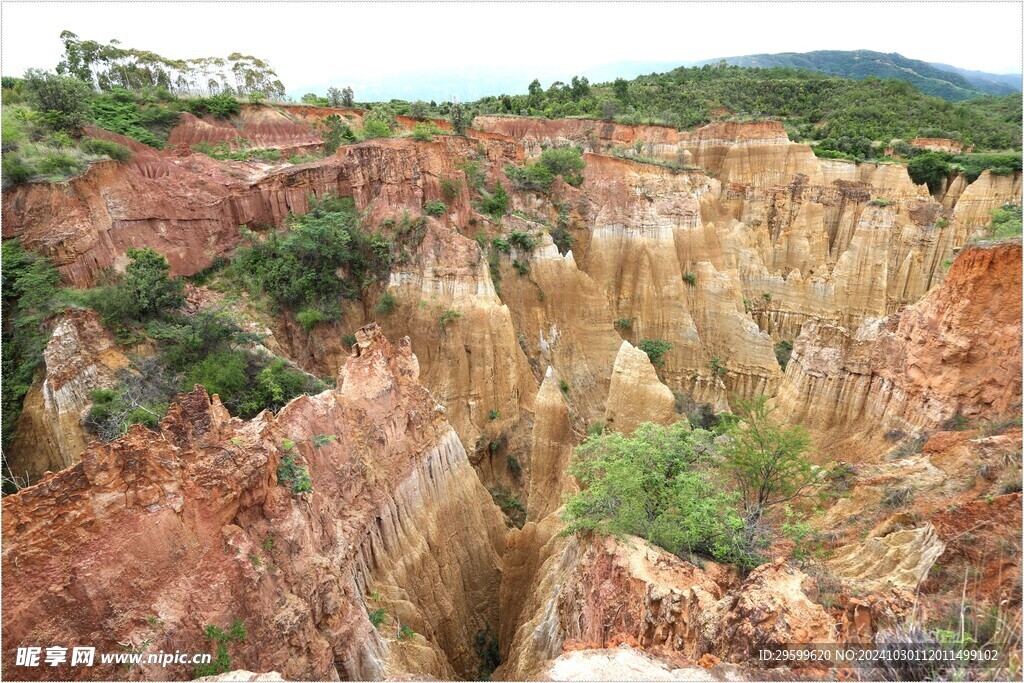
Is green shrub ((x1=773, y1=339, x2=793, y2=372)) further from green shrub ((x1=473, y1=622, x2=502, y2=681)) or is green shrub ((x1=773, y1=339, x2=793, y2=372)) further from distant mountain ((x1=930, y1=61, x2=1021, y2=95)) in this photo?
distant mountain ((x1=930, y1=61, x2=1021, y2=95))

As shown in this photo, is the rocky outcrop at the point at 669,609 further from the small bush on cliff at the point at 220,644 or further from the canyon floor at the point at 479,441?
the small bush on cliff at the point at 220,644

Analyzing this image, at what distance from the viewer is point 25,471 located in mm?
11523

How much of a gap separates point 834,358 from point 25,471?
73.2 ft

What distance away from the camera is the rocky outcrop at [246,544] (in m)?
6.22

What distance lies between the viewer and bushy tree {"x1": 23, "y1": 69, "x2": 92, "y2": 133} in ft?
61.7

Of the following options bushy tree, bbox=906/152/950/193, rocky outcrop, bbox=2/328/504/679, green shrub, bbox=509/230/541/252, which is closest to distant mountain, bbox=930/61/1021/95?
bushy tree, bbox=906/152/950/193

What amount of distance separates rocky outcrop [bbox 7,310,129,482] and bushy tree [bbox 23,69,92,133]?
468 inches

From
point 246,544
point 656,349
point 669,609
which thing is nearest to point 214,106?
point 656,349

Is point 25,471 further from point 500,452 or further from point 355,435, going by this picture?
point 500,452

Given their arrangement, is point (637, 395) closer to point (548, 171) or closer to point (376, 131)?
point (548, 171)

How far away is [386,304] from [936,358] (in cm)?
1764

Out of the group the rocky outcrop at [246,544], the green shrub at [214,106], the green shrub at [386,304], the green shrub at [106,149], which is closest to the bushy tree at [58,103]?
the green shrub at [106,149]

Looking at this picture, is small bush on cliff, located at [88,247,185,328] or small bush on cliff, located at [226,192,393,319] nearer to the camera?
small bush on cliff, located at [88,247,185,328]

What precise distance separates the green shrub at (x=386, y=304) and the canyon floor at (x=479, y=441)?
1.23ft
